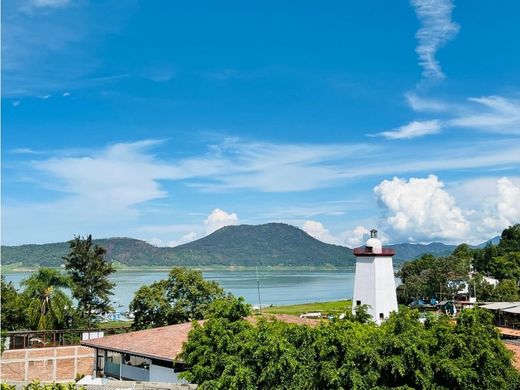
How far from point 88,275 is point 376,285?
20031mm

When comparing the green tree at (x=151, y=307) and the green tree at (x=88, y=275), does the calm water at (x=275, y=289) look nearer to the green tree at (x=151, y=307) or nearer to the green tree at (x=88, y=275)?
the green tree at (x=88, y=275)

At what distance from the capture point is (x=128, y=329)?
28938mm

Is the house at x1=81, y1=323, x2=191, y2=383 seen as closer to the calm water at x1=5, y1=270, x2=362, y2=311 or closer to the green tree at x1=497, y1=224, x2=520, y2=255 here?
the calm water at x1=5, y1=270, x2=362, y2=311

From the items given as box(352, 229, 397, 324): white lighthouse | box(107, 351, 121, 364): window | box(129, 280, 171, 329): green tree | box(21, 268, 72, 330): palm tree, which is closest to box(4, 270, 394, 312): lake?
box(21, 268, 72, 330): palm tree

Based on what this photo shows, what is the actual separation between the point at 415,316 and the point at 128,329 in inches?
774

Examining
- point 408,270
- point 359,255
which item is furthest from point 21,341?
point 408,270

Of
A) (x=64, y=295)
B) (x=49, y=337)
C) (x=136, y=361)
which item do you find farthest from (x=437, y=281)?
(x=136, y=361)

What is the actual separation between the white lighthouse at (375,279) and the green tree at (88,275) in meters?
18.3

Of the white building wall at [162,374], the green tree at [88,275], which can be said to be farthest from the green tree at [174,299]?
the white building wall at [162,374]

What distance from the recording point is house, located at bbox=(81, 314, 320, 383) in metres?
17.6

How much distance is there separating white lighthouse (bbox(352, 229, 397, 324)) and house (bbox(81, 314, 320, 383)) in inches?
82.8

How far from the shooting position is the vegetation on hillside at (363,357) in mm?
11156

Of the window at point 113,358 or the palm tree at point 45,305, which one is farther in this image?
the palm tree at point 45,305

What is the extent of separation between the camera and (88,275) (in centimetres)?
3341
